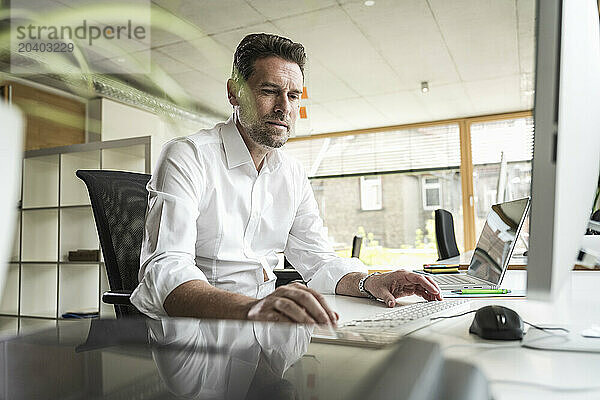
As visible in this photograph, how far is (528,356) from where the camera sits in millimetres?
492

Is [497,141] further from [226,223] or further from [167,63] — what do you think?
[226,223]

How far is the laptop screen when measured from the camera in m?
1.34

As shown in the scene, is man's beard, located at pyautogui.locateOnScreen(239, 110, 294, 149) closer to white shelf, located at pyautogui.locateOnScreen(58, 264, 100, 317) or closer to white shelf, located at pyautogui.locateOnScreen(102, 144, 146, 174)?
white shelf, located at pyautogui.locateOnScreen(102, 144, 146, 174)

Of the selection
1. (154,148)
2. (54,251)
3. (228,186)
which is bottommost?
(54,251)

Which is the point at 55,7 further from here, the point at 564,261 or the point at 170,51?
the point at 564,261

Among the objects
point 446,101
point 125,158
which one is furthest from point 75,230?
point 446,101

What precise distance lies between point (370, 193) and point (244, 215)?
5.30 meters

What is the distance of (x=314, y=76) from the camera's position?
176 inches

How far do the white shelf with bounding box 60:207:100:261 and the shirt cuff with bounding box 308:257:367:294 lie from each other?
281 cm

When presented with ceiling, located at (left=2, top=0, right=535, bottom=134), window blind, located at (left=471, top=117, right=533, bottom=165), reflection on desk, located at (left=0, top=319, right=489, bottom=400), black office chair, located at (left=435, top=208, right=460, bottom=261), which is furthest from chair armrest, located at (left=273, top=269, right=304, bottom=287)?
window blind, located at (left=471, top=117, right=533, bottom=165)

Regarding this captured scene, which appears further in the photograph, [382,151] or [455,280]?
[382,151]

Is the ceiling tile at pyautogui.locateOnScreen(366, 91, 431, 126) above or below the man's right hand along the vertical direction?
above

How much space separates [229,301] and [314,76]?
3.89 meters

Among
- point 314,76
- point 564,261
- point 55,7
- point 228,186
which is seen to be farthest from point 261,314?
point 314,76
